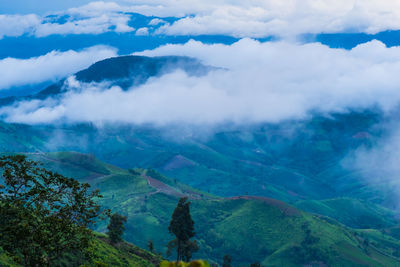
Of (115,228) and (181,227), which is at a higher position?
(181,227)

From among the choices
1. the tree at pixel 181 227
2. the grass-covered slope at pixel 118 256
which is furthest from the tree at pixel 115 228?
the tree at pixel 181 227

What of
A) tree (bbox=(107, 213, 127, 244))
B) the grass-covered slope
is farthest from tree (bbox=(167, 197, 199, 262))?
tree (bbox=(107, 213, 127, 244))

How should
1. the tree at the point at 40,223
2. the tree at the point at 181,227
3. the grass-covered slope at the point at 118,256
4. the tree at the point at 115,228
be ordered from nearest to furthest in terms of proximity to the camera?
1. the tree at the point at 40,223
2. the grass-covered slope at the point at 118,256
3. the tree at the point at 181,227
4. the tree at the point at 115,228

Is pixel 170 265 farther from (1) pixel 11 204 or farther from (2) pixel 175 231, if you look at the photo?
(2) pixel 175 231

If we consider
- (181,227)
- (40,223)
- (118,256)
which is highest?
(40,223)

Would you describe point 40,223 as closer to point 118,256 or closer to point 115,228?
point 118,256

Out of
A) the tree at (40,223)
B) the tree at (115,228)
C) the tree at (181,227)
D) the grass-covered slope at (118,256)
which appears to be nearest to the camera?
the tree at (40,223)

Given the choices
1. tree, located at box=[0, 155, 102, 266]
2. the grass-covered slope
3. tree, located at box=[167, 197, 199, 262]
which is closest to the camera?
tree, located at box=[0, 155, 102, 266]

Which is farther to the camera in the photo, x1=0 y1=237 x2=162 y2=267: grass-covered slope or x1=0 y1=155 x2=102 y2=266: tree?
x1=0 y1=237 x2=162 y2=267: grass-covered slope

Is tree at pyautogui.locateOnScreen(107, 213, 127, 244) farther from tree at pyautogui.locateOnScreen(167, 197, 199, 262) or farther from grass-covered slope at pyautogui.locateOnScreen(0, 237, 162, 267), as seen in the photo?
tree at pyautogui.locateOnScreen(167, 197, 199, 262)

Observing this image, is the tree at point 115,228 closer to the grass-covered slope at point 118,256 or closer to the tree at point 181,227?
the grass-covered slope at point 118,256

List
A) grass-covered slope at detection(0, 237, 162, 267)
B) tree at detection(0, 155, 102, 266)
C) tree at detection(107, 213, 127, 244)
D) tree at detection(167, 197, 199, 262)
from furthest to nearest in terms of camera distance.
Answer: tree at detection(107, 213, 127, 244) → tree at detection(167, 197, 199, 262) → grass-covered slope at detection(0, 237, 162, 267) → tree at detection(0, 155, 102, 266)

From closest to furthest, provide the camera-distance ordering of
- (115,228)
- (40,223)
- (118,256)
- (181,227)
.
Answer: (40,223) → (181,227) → (118,256) → (115,228)

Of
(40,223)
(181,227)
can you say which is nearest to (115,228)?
(181,227)
